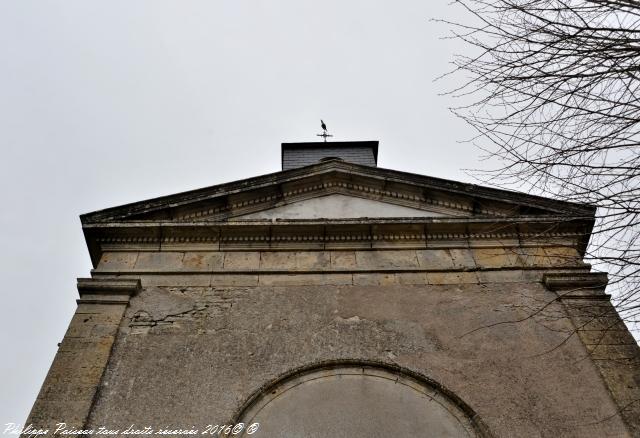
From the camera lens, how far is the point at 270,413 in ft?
18.1

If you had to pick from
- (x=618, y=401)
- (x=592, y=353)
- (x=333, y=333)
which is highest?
(x=333, y=333)

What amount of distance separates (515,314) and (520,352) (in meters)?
0.52

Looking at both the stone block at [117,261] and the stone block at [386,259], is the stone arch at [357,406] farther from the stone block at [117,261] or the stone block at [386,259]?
the stone block at [117,261]

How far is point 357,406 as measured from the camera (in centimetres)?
556

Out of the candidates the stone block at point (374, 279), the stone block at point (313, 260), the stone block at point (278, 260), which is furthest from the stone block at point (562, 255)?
the stone block at point (278, 260)

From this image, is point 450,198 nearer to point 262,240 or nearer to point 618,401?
point 262,240

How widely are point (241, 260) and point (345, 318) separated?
153cm

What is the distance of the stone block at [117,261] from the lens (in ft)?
23.0

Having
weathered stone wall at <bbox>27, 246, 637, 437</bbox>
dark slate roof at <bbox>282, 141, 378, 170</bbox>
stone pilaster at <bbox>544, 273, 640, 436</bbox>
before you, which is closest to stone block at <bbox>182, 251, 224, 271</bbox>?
weathered stone wall at <bbox>27, 246, 637, 437</bbox>

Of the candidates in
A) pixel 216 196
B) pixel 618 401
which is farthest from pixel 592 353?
pixel 216 196

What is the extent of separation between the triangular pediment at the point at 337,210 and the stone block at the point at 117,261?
1.38m

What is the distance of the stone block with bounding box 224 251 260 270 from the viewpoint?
7000mm

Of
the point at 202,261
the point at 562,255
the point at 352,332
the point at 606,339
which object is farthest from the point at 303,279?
the point at 606,339

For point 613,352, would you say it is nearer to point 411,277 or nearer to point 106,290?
point 411,277
